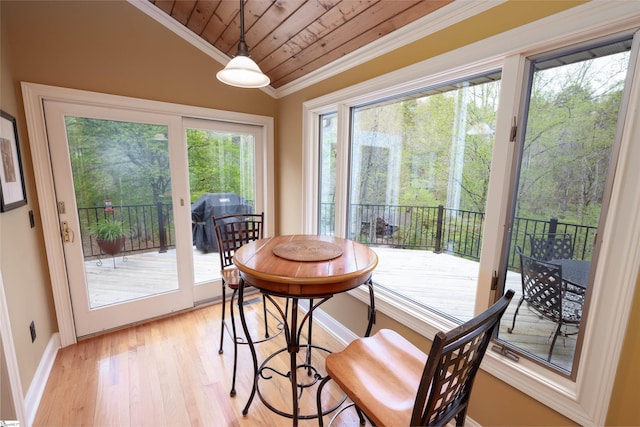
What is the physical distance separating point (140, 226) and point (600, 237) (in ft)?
10.6

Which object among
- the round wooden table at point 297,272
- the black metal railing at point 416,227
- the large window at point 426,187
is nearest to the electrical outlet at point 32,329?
the round wooden table at point 297,272

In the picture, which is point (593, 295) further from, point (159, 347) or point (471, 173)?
point (159, 347)

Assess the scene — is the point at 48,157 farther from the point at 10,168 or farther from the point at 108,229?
the point at 108,229

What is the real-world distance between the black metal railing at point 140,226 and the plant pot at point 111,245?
1.3 inches

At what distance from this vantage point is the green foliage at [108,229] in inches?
93.1

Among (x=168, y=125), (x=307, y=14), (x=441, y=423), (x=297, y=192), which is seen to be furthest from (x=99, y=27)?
(x=441, y=423)

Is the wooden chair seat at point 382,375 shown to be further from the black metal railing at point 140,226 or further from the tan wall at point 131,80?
the black metal railing at point 140,226

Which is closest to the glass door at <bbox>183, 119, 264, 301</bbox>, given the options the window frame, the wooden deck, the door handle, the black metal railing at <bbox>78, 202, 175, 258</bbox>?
the wooden deck

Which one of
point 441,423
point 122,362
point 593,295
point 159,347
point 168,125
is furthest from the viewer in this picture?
point 168,125

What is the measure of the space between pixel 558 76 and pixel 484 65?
0.32m

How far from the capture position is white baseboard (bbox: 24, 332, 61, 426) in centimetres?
157

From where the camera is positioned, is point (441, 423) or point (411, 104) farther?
point (411, 104)

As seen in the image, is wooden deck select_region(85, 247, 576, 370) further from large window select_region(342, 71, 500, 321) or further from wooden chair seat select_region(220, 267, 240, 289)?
wooden chair seat select_region(220, 267, 240, 289)

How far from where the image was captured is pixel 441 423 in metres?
0.93
